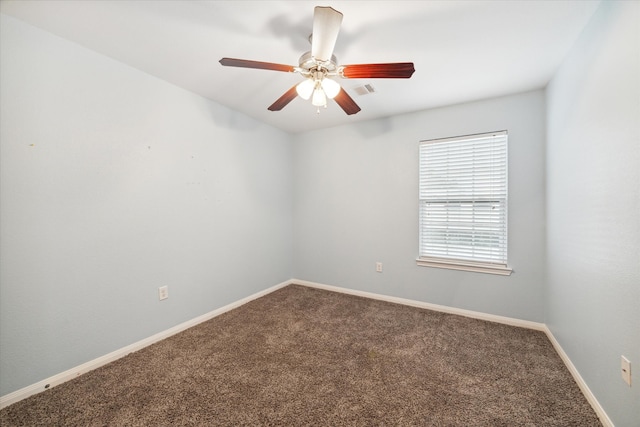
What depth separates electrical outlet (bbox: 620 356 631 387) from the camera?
1.23 metres

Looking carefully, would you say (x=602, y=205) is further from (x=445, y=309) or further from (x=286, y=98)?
(x=286, y=98)

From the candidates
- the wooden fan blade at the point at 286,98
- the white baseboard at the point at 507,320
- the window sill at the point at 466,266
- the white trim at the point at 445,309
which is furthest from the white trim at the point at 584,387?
the wooden fan blade at the point at 286,98

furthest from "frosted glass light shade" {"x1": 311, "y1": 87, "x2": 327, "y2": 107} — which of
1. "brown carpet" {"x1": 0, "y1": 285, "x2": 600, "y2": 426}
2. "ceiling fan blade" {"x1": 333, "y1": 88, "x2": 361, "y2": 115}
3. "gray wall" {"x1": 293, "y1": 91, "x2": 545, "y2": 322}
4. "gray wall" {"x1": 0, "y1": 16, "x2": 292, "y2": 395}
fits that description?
"brown carpet" {"x1": 0, "y1": 285, "x2": 600, "y2": 426}

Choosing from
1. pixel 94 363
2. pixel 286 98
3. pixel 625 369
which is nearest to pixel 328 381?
pixel 625 369

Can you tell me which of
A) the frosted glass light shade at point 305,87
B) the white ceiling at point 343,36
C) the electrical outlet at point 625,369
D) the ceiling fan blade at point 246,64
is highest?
the white ceiling at point 343,36

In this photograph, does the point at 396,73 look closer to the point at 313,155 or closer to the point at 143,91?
the point at 143,91

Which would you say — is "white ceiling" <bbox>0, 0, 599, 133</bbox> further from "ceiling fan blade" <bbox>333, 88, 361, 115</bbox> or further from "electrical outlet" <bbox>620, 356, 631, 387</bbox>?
"electrical outlet" <bbox>620, 356, 631, 387</bbox>

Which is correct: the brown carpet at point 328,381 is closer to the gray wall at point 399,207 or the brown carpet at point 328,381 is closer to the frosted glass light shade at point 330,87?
the gray wall at point 399,207

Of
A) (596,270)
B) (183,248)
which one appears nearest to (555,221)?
(596,270)

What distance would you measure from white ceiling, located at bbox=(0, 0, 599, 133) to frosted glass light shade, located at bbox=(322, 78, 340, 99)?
0.37m

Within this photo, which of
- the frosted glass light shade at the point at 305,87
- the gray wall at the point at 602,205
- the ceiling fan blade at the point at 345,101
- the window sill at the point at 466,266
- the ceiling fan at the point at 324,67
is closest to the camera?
the gray wall at the point at 602,205

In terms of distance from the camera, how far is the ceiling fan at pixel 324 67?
1333mm

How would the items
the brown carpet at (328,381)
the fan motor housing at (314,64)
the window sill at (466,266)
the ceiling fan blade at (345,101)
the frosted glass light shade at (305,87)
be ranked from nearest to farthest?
the brown carpet at (328,381) → the fan motor housing at (314,64) → the frosted glass light shade at (305,87) → the ceiling fan blade at (345,101) → the window sill at (466,266)

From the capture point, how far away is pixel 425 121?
308 centimetres
